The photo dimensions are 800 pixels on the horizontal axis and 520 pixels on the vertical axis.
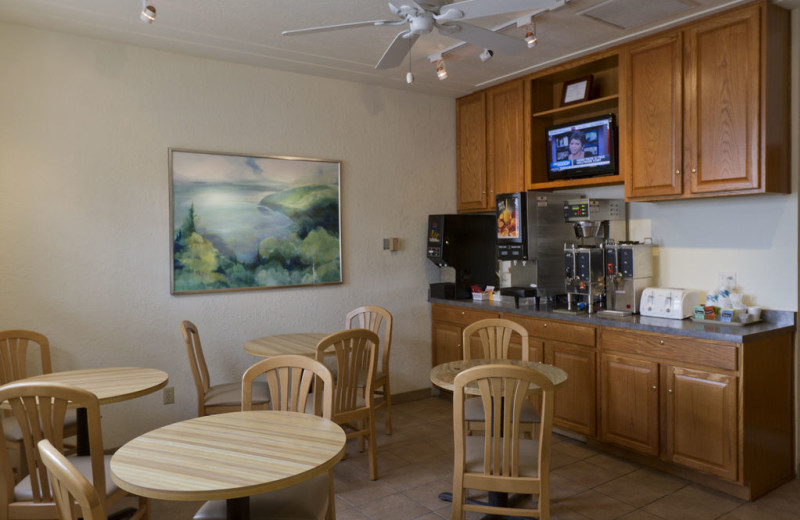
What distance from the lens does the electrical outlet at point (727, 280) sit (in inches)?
141

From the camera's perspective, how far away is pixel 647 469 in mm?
3527

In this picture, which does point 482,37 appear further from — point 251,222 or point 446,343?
point 446,343

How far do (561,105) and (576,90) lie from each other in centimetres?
19

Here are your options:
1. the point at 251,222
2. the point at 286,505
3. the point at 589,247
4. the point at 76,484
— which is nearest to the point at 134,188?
the point at 251,222

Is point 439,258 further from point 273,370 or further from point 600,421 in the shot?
point 273,370

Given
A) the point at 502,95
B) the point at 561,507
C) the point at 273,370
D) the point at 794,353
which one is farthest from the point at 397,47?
the point at 794,353

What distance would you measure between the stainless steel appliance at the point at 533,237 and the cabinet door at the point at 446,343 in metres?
0.67

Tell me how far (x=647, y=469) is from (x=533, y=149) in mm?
2635

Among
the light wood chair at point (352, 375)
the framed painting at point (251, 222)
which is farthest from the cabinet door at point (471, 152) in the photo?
the light wood chair at point (352, 375)

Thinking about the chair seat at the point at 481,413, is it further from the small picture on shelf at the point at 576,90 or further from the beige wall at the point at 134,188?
the small picture on shelf at the point at 576,90

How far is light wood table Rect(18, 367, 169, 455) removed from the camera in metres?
2.71

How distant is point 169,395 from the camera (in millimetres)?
3902

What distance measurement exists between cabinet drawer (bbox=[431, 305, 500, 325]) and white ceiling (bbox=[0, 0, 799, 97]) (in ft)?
6.78

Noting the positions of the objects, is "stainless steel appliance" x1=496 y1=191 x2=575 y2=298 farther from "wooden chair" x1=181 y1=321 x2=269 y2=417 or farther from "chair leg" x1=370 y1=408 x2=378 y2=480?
"wooden chair" x1=181 y1=321 x2=269 y2=417
